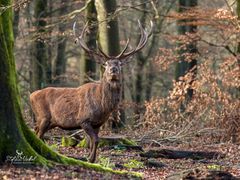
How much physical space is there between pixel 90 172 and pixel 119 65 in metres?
4.36

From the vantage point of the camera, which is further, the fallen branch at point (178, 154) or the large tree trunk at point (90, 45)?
the large tree trunk at point (90, 45)

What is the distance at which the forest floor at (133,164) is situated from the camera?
9.17 meters

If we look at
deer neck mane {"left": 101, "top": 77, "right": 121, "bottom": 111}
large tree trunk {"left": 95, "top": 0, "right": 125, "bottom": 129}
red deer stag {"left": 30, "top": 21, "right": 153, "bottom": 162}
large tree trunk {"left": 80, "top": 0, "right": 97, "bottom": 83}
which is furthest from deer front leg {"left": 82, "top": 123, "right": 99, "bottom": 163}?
large tree trunk {"left": 80, "top": 0, "right": 97, "bottom": 83}

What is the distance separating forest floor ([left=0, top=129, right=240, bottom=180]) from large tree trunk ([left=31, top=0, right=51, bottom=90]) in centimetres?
647

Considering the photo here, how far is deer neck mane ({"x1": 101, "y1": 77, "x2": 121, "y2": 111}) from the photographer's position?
14016 millimetres

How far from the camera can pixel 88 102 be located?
14.4 meters

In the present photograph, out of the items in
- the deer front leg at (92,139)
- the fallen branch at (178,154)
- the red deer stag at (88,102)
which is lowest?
the fallen branch at (178,154)

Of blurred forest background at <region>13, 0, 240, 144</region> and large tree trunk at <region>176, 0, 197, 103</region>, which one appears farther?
large tree trunk at <region>176, 0, 197, 103</region>

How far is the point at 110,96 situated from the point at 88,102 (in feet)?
1.92

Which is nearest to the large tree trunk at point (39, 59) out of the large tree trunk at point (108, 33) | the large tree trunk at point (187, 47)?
the large tree trunk at point (108, 33)

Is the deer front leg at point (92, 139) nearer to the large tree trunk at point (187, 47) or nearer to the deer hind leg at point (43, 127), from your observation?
the deer hind leg at point (43, 127)

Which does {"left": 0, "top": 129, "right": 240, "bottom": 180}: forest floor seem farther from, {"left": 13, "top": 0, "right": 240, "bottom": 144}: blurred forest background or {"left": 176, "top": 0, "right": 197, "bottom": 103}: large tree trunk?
{"left": 176, "top": 0, "right": 197, "bottom": 103}: large tree trunk

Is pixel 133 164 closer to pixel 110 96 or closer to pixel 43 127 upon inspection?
pixel 110 96

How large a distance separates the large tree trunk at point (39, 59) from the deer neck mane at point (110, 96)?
12.0m
